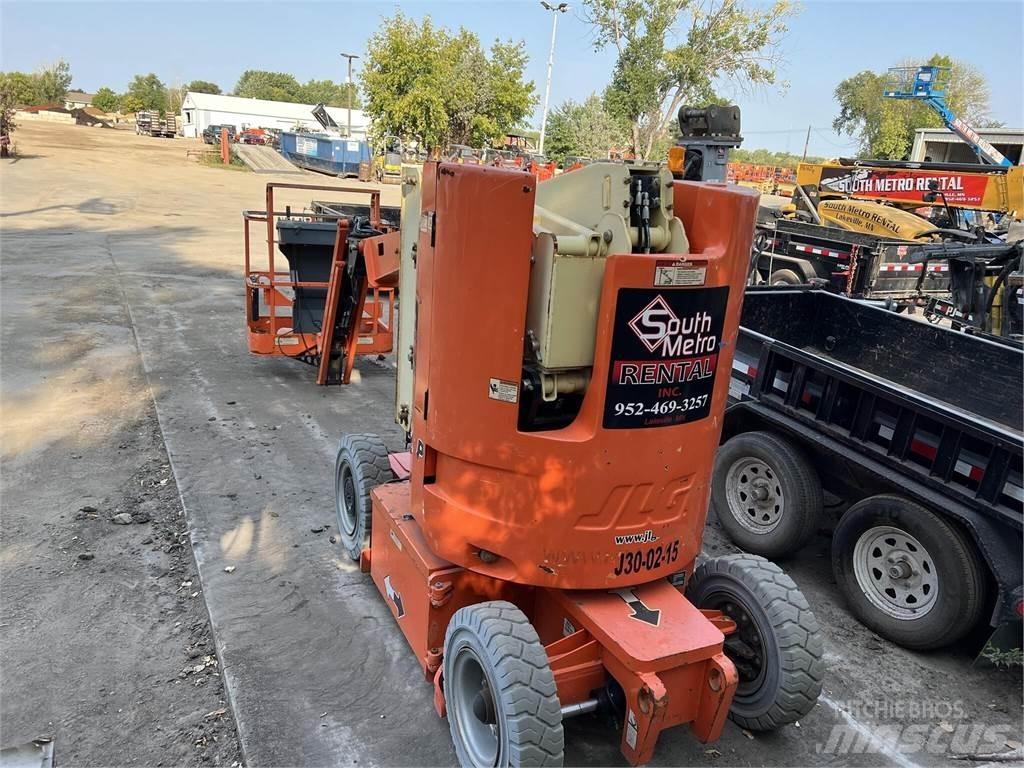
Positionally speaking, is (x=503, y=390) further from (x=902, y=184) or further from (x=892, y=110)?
(x=892, y=110)

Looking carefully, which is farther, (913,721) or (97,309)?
(97,309)

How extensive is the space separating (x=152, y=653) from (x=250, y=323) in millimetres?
5368

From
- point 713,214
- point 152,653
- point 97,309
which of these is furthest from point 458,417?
point 97,309

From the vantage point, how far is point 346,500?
5105 millimetres

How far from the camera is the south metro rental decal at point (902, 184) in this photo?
12727 millimetres

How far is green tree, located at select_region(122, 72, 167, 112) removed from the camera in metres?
97.2

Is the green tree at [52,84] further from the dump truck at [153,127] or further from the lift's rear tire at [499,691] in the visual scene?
the lift's rear tire at [499,691]

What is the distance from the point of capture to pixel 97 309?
11.1 m

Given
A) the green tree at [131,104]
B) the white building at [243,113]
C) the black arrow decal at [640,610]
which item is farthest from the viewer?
the green tree at [131,104]

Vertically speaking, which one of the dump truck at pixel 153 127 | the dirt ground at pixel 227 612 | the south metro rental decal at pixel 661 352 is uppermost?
the dump truck at pixel 153 127

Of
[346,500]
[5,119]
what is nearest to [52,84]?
[5,119]

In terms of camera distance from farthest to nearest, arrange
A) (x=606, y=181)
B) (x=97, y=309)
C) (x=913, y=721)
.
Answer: (x=97, y=309)
(x=913, y=721)
(x=606, y=181)

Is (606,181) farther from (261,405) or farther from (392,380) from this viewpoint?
(392,380)

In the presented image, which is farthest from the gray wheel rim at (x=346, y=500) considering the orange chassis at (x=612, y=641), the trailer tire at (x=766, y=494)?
the trailer tire at (x=766, y=494)
